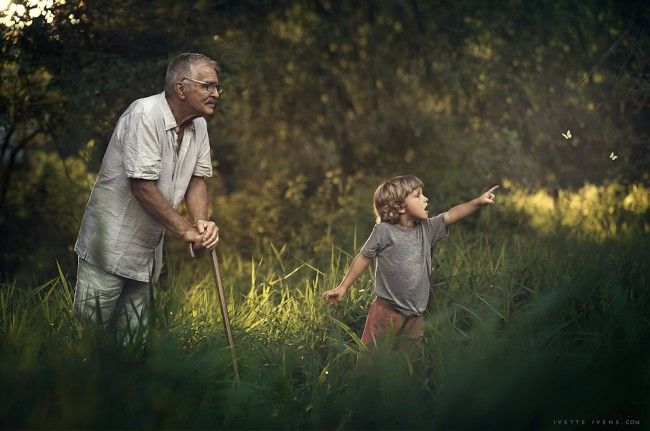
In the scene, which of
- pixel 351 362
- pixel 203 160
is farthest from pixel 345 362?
pixel 203 160

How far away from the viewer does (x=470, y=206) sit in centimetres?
580

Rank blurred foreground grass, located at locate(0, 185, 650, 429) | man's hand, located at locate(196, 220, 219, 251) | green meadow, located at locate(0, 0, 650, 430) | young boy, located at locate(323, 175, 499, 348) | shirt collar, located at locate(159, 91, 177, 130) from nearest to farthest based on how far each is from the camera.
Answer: blurred foreground grass, located at locate(0, 185, 650, 429) → green meadow, located at locate(0, 0, 650, 430) → man's hand, located at locate(196, 220, 219, 251) → shirt collar, located at locate(159, 91, 177, 130) → young boy, located at locate(323, 175, 499, 348)

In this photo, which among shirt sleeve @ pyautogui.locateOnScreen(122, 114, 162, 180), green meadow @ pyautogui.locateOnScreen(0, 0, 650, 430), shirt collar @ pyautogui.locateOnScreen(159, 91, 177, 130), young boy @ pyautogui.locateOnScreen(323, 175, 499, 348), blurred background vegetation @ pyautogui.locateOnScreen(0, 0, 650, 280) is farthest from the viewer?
blurred background vegetation @ pyautogui.locateOnScreen(0, 0, 650, 280)

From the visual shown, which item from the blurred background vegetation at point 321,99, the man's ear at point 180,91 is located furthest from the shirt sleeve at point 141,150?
the blurred background vegetation at point 321,99

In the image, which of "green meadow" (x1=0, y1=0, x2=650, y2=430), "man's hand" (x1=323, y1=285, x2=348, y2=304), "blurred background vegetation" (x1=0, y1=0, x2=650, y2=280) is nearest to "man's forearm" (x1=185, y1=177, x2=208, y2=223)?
"green meadow" (x1=0, y1=0, x2=650, y2=430)

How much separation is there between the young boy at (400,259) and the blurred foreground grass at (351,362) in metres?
0.16

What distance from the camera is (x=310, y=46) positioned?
1120 centimetres

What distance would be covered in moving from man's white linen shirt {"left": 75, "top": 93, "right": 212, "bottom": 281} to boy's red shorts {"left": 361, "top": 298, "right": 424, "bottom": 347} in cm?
120

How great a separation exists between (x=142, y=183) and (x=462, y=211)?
5.47 ft

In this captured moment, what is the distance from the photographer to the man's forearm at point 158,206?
17.9 feet

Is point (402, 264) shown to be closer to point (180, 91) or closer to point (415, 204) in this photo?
point (415, 204)

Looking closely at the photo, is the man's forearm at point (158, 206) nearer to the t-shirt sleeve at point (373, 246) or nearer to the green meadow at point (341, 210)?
the green meadow at point (341, 210)

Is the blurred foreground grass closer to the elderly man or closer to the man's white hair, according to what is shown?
the elderly man

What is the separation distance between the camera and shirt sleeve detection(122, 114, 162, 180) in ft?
18.0
